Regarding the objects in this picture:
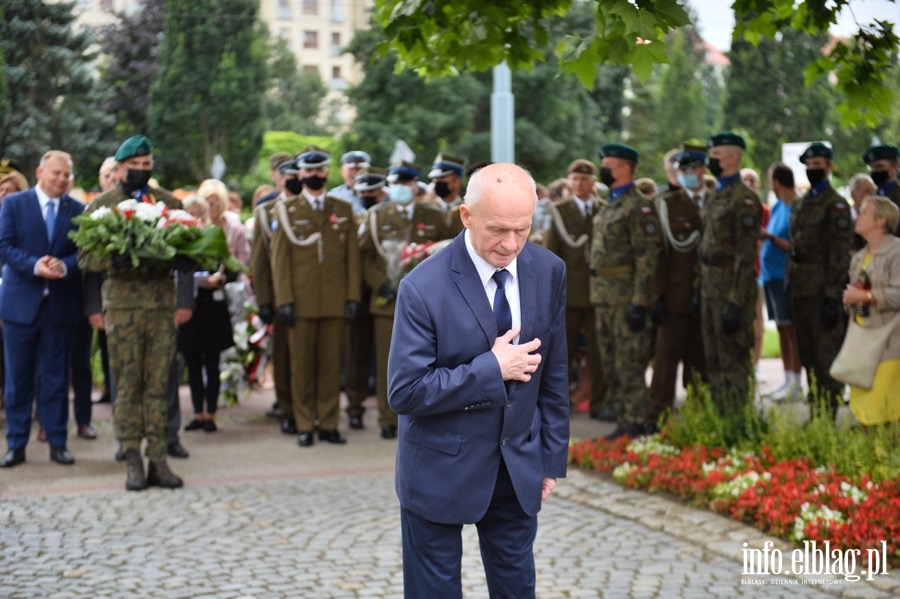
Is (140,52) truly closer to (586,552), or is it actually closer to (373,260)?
(373,260)

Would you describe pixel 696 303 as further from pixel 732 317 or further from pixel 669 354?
pixel 732 317

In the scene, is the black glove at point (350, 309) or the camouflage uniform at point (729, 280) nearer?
the camouflage uniform at point (729, 280)

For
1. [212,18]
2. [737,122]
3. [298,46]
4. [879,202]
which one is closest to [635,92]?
[737,122]

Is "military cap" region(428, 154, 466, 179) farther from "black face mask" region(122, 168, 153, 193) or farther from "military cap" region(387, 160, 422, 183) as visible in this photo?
"black face mask" region(122, 168, 153, 193)

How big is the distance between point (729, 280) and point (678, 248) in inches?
40.9

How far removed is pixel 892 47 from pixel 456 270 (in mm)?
4162

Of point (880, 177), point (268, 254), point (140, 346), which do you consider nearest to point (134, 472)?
point (140, 346)

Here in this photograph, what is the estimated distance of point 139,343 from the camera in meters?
9.15

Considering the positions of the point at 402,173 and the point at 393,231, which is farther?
the point at 402,173

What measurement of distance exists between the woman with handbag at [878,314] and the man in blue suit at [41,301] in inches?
238

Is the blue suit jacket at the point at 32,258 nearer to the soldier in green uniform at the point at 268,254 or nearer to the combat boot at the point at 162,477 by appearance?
the combat boot at the point at 162,477

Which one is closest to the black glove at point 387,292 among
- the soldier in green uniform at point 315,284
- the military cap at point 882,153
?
the soldier in green uniform at point 315,284

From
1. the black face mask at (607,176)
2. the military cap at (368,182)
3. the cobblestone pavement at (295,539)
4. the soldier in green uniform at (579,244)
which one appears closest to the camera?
the cobblestone pavement at (295,539)

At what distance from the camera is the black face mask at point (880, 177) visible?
1094 centimetres
